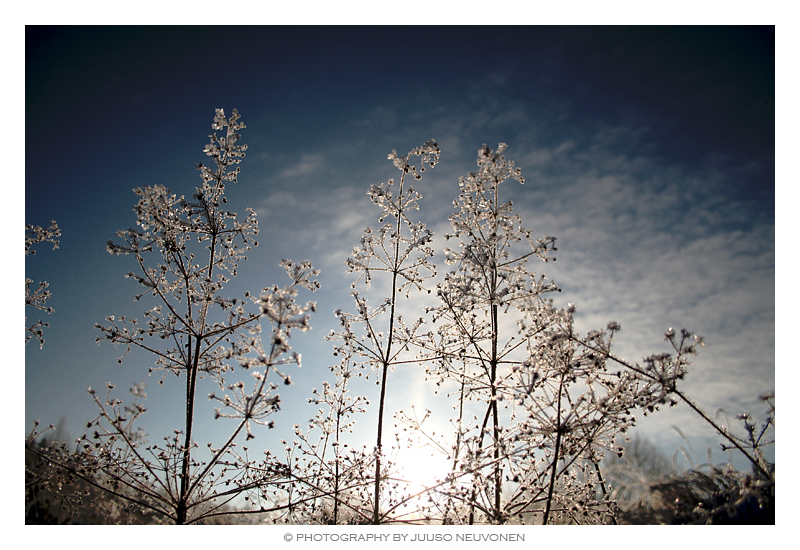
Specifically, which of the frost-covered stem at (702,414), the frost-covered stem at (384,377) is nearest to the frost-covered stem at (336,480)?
the frost-covered stem at (384,377)

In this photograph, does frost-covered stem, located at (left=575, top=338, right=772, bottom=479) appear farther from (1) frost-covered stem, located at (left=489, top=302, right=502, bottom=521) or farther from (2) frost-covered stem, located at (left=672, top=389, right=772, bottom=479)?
(1) frost-covered stem, located at (left=489, top=302, right=502, bottom=521)

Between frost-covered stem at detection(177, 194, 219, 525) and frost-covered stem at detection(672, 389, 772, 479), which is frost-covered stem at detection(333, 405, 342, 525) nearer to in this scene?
frost-covered stem at detection(177, 194, 219, 525)

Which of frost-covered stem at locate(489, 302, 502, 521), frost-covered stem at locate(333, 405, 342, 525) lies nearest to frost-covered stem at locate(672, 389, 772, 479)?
frost-covered stem at locate(489, 302, 502, 521)

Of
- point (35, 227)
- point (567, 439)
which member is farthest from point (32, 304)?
point (567, 439)

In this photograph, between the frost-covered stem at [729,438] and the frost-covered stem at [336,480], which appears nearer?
the frost-covered stem at [729,438]

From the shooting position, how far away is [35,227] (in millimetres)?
4219

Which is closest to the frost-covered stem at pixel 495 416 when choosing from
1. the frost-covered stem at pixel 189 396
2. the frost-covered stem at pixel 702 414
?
the frost-covered stem at pixel 702 414

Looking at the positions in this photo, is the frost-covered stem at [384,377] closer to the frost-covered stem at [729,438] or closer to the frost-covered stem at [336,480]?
the frost-covered stem at [336,480]

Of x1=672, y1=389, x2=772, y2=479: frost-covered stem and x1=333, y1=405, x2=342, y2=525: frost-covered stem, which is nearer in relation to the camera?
x1=672, y1=389, x2=772, y2=479: frost-covered stem

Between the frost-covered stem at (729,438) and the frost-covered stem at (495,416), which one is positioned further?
the frost-covered stem at (495,416)

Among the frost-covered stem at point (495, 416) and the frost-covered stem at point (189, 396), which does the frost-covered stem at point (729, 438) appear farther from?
the frost-covered stem at point (189, 396)

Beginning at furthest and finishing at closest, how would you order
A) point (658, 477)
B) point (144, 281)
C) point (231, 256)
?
point (231, 256) < point (144, 281) < point (658, 477)

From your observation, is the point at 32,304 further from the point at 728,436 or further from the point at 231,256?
the point at 728,436

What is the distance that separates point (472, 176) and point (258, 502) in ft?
15.5
